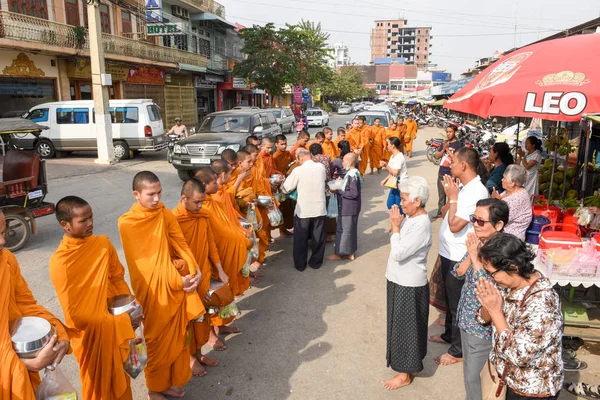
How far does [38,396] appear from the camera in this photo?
2.03m

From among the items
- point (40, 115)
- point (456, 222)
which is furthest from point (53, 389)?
point (40, 115)

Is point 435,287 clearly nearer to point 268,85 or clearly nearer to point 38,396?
point 38,396

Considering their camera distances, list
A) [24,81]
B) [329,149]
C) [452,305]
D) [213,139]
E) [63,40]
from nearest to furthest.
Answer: [452,305] < [329,149] < [213,139] < [24,81] < [63,40]

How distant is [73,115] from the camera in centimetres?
1498

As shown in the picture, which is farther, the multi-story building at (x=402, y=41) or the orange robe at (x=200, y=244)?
the multi-story building at (x=402, y=41)

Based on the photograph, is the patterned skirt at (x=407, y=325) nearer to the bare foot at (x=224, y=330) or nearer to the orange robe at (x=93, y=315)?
the bare foot at (x=224, y=330)

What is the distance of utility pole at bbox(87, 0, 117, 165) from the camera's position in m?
13.9

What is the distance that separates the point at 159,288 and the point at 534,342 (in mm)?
2222

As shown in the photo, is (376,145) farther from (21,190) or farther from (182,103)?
(182,103)

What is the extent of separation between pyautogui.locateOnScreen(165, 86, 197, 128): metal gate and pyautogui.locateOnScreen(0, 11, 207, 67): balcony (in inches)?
115

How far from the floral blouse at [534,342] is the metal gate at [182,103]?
2489 cm

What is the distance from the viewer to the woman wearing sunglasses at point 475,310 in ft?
8.73

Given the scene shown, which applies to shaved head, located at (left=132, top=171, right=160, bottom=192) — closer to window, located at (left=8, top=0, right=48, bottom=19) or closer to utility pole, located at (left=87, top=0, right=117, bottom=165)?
utility pole, located at (left=87, top=0, right=117, bottom=165)

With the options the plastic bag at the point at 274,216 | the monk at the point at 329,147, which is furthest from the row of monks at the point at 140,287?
the monk at the point at 329,147
